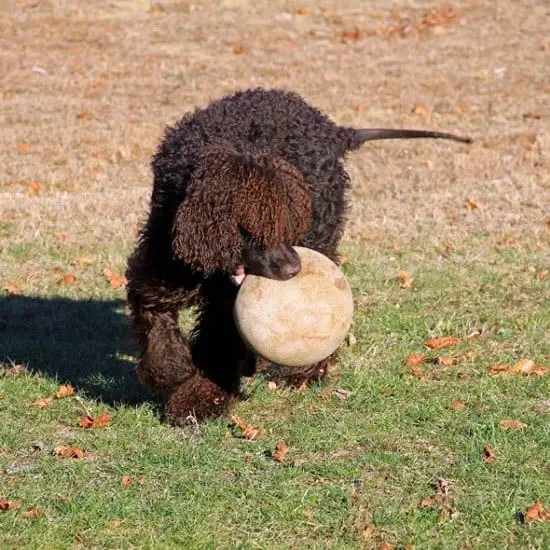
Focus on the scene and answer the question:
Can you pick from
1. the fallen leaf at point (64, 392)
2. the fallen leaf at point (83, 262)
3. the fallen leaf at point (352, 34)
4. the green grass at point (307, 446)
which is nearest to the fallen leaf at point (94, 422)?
the green grass at point (307, 446)

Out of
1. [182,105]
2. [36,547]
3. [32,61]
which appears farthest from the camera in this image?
[32,61]

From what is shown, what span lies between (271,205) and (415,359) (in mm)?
2195

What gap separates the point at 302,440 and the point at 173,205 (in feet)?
4.72

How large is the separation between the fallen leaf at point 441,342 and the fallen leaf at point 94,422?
2375 mm

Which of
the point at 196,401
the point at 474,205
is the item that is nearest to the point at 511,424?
the point at 196,401

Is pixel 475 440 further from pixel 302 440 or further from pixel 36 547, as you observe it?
pixel 36 547

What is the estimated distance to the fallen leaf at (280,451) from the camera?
18.6 feet

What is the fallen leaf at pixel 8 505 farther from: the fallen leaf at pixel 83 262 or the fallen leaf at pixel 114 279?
the fallen leaf at pixel 83 262

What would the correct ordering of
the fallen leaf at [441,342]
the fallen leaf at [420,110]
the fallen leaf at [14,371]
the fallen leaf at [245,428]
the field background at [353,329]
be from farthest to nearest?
the fallen leaf at [420,110] < the fallen leaf at [441,342] < the fallen leaf at [14,371] < the fallen leaf at [245,428] < the field background at [353,329]

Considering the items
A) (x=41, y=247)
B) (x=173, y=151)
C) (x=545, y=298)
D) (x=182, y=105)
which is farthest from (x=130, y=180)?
(x=173, y=151)

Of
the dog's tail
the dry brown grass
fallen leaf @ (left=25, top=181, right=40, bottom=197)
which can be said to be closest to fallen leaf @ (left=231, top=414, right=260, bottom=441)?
the dog's tail

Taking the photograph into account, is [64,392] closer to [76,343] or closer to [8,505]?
[76,343]

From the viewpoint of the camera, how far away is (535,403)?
21.1 feet

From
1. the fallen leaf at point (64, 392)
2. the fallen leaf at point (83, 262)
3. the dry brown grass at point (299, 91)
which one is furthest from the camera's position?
the dry brown grass at point (299, 91)
